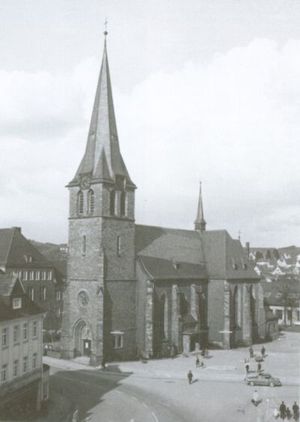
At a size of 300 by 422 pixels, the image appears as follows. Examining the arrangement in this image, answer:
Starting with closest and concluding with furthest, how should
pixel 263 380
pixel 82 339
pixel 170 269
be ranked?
1. pixel 263 380
2. pixel 82 339
3. pixel 170 269

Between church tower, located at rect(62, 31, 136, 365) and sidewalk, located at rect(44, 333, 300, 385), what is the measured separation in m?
2.43

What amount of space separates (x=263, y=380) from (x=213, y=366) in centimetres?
875

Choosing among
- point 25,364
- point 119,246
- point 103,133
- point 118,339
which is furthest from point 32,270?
point 25,364

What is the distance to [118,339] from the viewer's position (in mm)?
54500

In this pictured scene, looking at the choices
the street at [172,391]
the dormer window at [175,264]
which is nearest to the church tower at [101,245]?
the street at [172,391]

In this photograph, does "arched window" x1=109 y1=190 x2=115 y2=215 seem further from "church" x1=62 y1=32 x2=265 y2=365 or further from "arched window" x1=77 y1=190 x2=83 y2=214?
"arched window" x1=77 y1=190 x2=83 y2=214

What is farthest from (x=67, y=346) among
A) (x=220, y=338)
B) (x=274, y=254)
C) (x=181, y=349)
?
(x=274, y=254)

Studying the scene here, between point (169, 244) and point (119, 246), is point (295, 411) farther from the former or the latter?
point (169, 244)

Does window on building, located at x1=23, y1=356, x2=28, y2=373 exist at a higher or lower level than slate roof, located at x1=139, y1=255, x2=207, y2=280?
lower

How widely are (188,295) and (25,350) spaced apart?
3086 cm

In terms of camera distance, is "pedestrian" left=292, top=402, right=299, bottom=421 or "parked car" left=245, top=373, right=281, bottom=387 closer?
"pedestrian" left=292, top=402, right=299, bottom=421

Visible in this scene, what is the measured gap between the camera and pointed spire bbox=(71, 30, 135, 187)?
55250mm

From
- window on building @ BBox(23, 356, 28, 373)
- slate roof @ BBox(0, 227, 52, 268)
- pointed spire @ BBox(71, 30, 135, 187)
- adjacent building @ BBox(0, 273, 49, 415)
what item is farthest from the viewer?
slate roof @ BBox(0, 227, 52, 268)

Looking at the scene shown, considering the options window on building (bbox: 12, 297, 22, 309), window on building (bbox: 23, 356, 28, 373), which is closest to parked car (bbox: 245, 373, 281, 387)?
window on building (bbox: 23, 356, 28, 373)
